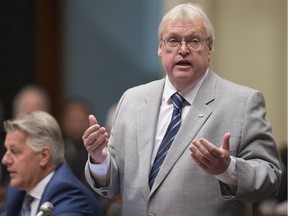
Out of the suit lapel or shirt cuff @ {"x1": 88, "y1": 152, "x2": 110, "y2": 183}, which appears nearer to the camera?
the suit lapel

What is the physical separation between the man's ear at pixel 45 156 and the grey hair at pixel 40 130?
0.06 feet

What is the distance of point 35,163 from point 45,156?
6 centimetres

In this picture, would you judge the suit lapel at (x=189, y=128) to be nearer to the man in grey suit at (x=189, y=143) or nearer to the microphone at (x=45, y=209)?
the man in grey suit at (x=189, y=143)

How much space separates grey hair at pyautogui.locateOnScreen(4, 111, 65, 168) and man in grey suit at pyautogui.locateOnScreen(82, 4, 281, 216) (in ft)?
2.45

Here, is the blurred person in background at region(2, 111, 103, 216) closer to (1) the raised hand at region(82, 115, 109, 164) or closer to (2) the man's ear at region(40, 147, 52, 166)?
(2) the man's ear at region(40, 147, 52, 166)

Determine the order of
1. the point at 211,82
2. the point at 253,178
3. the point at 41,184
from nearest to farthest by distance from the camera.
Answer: the point at 253,178
the point at 211,82
the point at 41,184

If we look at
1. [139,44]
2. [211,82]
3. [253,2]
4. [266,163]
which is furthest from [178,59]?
[139,44]

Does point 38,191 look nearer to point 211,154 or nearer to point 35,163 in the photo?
point 35,163

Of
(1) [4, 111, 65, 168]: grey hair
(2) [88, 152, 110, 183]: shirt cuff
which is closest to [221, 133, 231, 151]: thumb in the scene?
(2) [88, 152, 110, 183]: shirt cuff

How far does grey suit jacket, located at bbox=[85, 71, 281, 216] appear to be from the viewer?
3785 millimetres

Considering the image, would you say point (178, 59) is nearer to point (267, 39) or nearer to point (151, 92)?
point (151, 92)

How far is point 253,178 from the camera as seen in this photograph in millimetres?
3719

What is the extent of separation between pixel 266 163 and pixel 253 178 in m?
0.13

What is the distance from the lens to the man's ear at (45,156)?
188 inches
